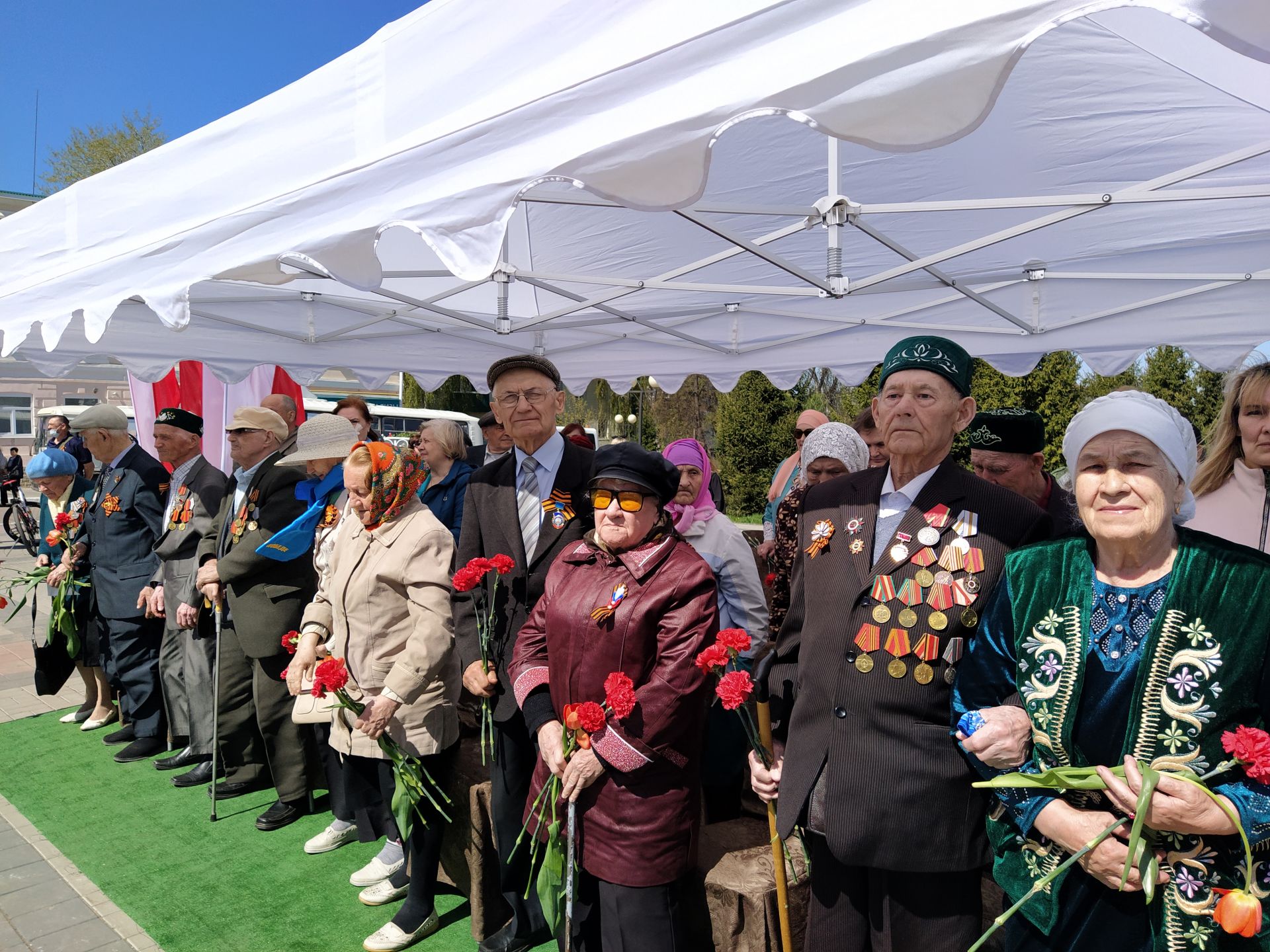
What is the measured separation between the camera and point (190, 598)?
449 cm

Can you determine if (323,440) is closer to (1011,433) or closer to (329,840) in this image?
(329,840)

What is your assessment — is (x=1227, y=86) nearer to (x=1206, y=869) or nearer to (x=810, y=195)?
(x=810, y=195)

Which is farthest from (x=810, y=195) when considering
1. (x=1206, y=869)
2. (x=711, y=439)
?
(x=711, y=439)

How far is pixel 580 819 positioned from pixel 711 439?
25.6m

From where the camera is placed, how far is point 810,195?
3885 millimetres

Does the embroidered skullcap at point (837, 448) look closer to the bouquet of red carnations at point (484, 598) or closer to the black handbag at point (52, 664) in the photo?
the bouquet of red carnations at point (484, 598)

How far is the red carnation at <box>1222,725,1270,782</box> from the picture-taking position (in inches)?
48.8

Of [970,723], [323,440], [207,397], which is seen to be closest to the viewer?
[970,723]

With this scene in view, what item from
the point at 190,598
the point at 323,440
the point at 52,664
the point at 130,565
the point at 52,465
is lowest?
the point at 52,664

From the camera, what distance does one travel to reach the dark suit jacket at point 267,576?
3.97 m

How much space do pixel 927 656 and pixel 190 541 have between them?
415 cm

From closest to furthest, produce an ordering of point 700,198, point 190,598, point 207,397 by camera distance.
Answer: point 700,198 < point 190,598 < point 207,397

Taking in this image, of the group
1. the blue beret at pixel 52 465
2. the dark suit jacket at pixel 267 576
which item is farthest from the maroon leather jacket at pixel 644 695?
the blue beret at pixel 52 465

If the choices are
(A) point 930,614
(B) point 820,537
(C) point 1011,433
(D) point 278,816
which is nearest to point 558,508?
(B) point 820,537
